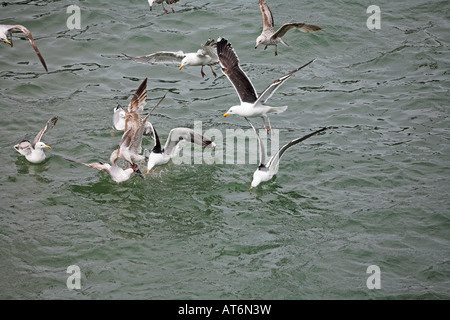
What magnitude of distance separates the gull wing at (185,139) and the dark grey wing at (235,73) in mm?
1041

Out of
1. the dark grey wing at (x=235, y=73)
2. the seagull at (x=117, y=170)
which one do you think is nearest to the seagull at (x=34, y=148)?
the seagull at (x=117, y=170)

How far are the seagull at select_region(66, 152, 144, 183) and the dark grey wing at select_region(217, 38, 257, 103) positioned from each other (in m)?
2.27

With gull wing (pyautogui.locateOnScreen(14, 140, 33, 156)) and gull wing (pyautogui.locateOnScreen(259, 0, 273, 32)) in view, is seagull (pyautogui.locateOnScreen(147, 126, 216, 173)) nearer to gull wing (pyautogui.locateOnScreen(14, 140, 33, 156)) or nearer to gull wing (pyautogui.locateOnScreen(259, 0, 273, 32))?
gull wing (pyautogui.locateOnScreen(14, 140, 33, 156))

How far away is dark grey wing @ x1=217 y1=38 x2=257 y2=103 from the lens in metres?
11.0

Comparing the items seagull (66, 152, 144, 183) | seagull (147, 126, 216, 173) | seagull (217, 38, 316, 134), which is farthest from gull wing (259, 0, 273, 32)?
seagull (66, 152, 144, 183)

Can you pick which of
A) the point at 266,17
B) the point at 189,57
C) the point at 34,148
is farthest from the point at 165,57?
the point at 34,148

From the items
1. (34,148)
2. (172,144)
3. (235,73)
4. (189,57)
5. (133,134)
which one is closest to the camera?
(133,134)

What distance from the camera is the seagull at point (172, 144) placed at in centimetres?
1113

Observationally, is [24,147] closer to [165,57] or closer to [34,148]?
[34,148]

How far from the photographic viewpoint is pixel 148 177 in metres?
11.3

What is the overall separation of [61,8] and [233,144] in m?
8.04

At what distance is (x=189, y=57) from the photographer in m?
11.8

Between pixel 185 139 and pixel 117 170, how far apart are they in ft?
4.55
